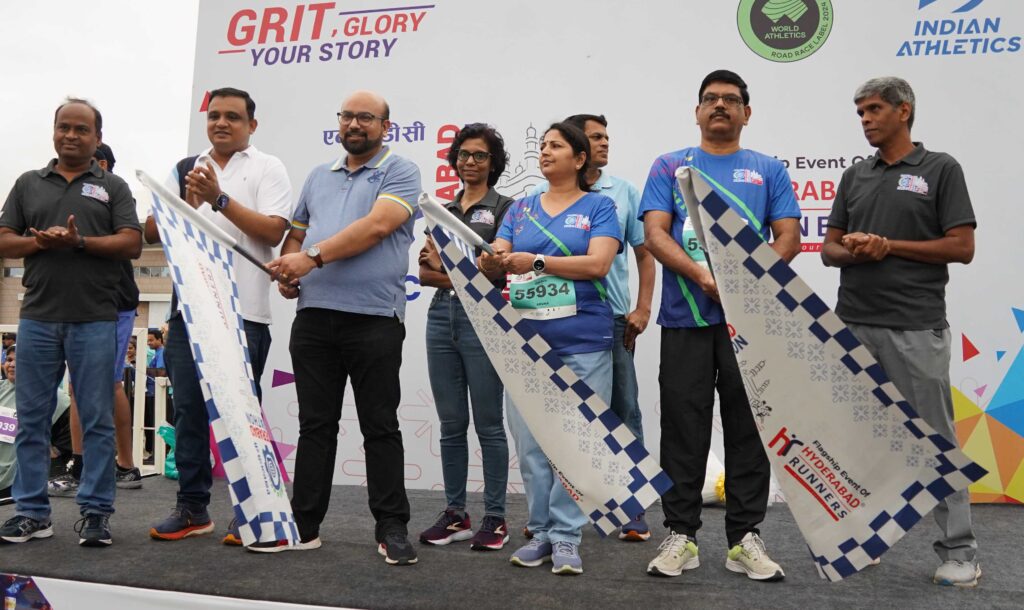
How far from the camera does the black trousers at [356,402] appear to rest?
2832 millimetres

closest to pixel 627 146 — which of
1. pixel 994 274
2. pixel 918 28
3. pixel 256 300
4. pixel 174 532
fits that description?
pixel 918 28

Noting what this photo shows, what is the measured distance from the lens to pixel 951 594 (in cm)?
238

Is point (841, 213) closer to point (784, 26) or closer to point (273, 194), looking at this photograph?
point (784, 26)

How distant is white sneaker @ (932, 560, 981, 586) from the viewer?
247cm

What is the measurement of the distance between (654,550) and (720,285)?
1.16 meters

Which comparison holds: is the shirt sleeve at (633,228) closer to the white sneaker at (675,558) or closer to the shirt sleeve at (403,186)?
the shirt sleeve at (403,186)

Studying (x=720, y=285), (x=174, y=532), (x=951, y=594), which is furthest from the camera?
(x=174, y=532)

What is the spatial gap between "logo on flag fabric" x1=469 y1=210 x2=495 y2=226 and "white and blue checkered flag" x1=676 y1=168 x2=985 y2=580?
108 centimetres

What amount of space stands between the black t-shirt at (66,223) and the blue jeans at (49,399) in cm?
6

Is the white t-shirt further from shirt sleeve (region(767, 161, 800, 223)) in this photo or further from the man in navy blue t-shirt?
shirt sleeve (region(767, 161, 800, 223))

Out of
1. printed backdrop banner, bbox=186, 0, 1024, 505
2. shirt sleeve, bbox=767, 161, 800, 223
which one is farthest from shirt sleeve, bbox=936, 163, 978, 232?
printed backdrop banner, bbox=186, 0, 1024, 505

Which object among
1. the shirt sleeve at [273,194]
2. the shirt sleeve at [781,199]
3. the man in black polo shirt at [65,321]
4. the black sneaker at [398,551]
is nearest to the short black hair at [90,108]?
the man in black polo shirt at [65,321]

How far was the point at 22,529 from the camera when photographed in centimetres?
296

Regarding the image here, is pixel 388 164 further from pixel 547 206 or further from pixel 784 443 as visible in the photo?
pixel 784 443
